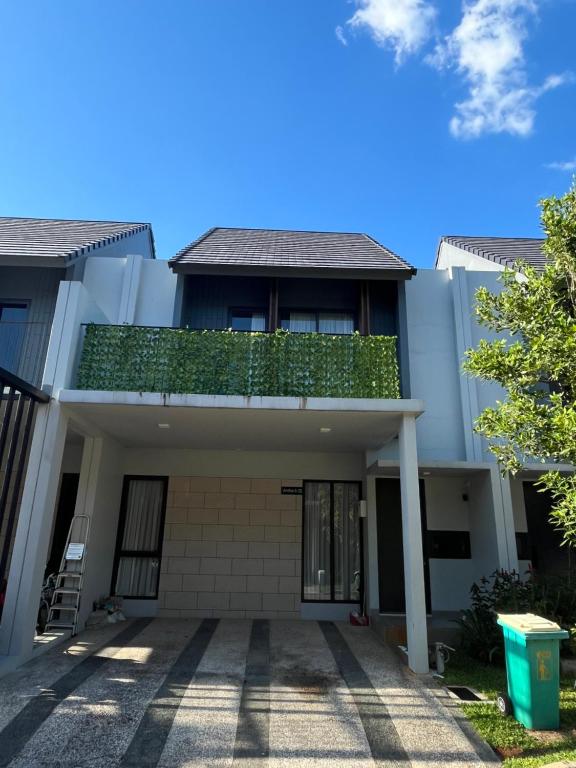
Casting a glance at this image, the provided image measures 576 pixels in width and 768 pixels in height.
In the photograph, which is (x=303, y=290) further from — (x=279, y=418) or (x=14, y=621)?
(x=14, y=621)

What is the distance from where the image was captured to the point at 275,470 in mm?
9523

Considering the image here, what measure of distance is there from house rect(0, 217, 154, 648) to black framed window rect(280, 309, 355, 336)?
359cm

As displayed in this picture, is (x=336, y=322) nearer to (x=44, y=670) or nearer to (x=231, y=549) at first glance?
(x=231, y=549)

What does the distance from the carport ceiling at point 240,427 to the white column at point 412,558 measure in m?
0.52

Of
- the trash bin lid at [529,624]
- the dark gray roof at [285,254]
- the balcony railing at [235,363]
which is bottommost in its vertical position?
the trash bin lid at [529,624]

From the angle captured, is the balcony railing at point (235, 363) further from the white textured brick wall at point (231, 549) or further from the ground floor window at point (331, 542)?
the ground floor window at point (331, 542)

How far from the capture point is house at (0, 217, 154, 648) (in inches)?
260

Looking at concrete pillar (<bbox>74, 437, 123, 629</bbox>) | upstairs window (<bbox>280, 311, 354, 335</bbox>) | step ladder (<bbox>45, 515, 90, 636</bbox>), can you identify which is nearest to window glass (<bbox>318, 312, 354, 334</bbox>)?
upstairs window (<bbox>280, 311, 354, 335</bbox>)

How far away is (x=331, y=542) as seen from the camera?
9305 mm

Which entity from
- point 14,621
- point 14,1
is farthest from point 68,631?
point 14,1

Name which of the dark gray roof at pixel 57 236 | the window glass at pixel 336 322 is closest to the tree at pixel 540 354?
the window glass at pixel 336 322

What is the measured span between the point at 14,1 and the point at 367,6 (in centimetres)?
536

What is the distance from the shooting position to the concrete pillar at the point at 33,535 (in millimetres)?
5863

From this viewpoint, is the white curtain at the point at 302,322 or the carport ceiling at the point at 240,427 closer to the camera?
the carport ceiling at the point at 240,427
